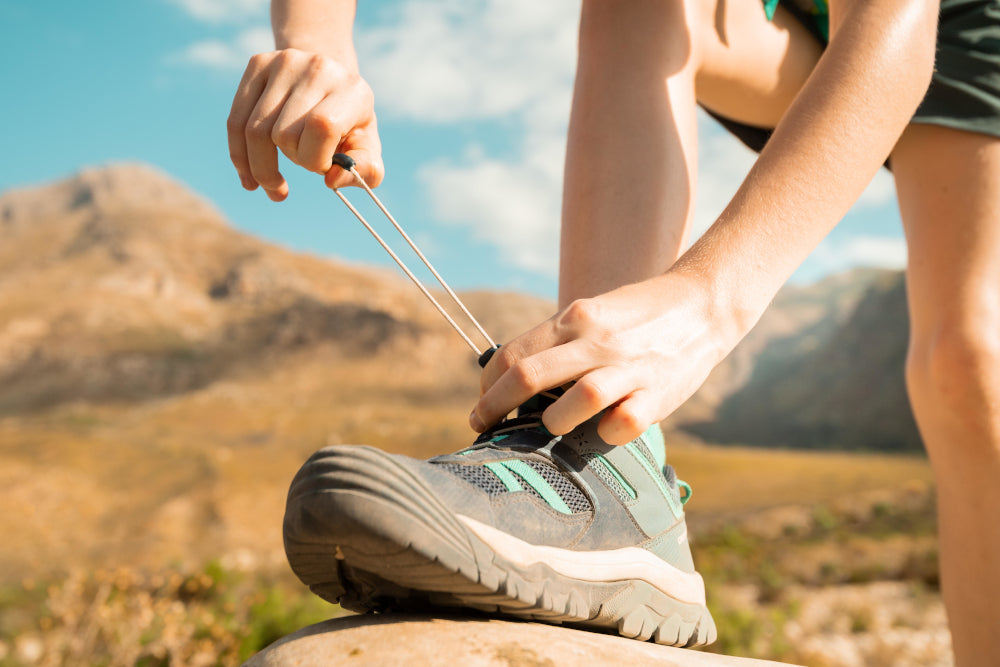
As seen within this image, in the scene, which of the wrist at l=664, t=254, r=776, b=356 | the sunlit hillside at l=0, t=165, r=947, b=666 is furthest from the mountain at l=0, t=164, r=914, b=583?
the wrist at l=664, t=254, r=776, b=356

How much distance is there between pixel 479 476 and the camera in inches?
A: 40.6

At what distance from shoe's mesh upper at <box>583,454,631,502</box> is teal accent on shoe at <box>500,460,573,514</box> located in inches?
3.7

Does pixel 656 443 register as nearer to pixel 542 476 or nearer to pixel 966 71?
pixel 542 476

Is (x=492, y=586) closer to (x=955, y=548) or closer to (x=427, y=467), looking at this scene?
(x=427, y=467)

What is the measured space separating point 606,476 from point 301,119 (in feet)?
2.55

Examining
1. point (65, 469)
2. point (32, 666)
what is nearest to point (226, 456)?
point (65, 469)

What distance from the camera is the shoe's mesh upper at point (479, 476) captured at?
3.31 ft

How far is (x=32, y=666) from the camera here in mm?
2477

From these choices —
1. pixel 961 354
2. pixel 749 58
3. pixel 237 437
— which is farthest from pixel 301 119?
pixel 237 437

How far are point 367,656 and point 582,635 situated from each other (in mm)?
340

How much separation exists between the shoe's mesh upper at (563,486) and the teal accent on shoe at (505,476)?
48 mm

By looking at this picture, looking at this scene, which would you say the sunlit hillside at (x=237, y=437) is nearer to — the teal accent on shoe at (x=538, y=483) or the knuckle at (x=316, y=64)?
the teal accent on shoe at (x=538, y=483)

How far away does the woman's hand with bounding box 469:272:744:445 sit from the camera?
3.16 ft

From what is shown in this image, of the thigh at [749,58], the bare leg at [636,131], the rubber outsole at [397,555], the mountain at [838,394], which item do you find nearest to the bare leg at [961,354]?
the thigh at [749,58]
